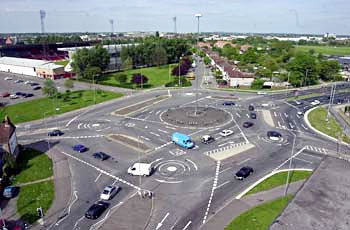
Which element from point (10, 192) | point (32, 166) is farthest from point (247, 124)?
point (10, 192)

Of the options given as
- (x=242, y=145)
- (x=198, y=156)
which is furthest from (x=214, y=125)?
(x=198, y=156)

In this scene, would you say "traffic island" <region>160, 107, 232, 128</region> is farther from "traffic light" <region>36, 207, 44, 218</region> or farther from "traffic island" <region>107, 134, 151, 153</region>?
"traffic light" <region>36, 207, 44, 218</region>

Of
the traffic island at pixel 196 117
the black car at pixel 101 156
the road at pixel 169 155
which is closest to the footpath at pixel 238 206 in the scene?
the road at pixel 169 155

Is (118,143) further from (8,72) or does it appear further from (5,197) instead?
(8,72)

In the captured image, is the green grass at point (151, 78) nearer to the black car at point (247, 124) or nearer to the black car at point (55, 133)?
the black car at point (55, 133)

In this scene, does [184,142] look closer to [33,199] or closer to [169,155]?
[169,155]

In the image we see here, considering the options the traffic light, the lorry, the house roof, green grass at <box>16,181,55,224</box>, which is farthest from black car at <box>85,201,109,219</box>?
the house roof
